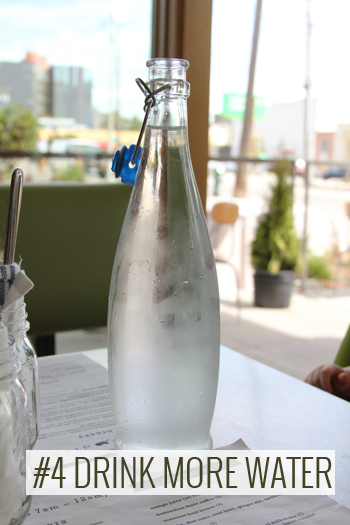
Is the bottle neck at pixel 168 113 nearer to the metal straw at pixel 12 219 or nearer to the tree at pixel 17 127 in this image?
the metal straw at pixel 12 219

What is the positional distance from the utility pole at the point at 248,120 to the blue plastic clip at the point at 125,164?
4887 mm

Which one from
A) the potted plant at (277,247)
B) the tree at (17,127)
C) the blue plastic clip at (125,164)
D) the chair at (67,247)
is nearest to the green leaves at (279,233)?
the potted plant at (277,247)

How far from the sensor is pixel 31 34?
4.37 meters

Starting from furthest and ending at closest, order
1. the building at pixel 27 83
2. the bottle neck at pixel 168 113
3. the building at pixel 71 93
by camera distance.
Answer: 1. the building at pixel 71 93
2. the building at pixel 27 83
3. the bottle neck at pixel 168 113

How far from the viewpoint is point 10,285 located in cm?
34

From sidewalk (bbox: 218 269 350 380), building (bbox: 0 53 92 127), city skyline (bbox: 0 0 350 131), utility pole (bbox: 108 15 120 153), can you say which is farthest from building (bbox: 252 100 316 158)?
building (bbox: 0 53 92 127)

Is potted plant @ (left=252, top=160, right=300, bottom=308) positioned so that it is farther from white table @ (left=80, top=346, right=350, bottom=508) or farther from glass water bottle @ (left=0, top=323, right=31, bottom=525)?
glass water bottle @ (left=0, top=323, right=31, bottom=525)

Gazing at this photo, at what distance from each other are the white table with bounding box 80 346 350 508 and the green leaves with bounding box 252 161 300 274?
342cm

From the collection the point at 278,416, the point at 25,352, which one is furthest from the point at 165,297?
the point at 278,416

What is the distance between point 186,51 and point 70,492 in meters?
1.54

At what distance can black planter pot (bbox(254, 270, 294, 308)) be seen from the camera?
4027 mm

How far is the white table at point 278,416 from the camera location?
0.52m

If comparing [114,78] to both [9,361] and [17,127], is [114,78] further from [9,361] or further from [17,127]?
[9,361]

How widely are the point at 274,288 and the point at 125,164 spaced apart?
3661 millimetres
